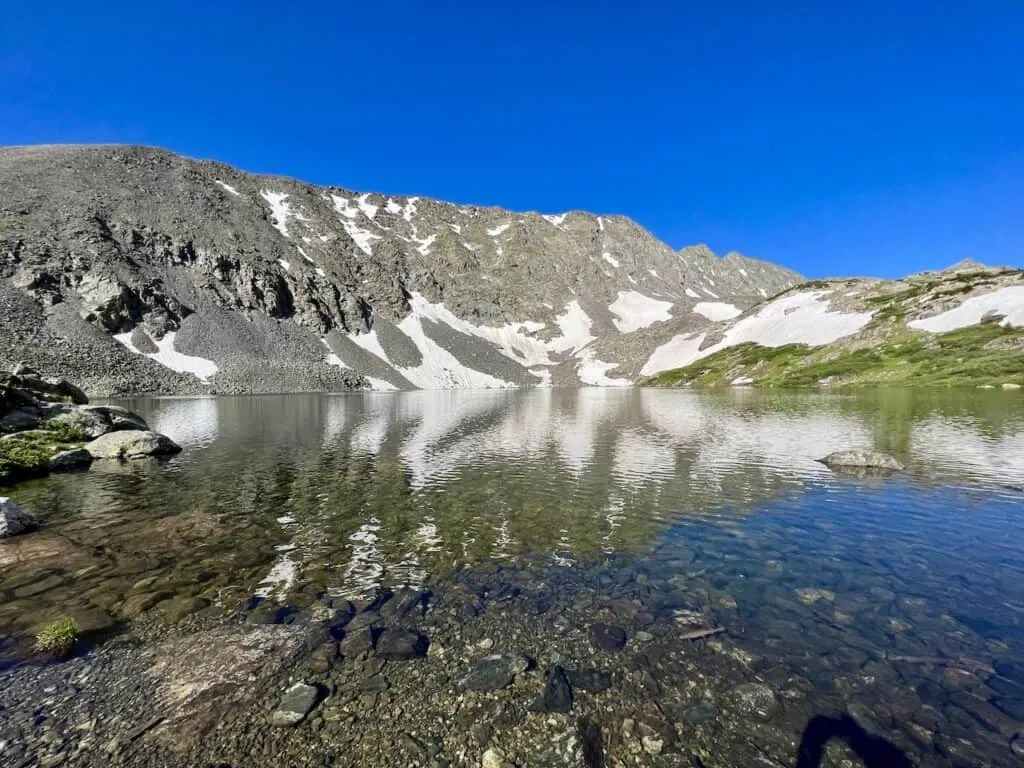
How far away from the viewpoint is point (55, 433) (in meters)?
38.6

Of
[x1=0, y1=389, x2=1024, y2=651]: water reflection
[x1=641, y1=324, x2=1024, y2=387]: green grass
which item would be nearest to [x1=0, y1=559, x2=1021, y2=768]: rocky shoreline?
[x1=0, y1=389, x2=1024, y2=651]: water reflection

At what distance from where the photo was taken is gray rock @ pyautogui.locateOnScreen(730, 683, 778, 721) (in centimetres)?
914

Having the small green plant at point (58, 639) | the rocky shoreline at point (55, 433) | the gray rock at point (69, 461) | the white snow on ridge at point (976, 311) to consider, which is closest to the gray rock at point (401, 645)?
the small green plant at point (58, 639)

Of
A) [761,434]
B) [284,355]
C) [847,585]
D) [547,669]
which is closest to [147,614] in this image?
[547,669]

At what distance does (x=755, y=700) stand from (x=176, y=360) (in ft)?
555

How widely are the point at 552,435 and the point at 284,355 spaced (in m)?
141

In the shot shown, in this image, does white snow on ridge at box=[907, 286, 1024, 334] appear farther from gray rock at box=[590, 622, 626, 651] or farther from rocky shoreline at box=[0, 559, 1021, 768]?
gray rock at box=[590, 622, 626, 651]

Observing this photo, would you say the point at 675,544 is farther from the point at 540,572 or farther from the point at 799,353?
the point at 799,353

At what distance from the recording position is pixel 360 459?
38000mm

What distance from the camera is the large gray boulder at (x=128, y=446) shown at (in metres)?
38.2

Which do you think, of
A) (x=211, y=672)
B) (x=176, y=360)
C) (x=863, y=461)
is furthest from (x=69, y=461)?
(x=176, y=360)

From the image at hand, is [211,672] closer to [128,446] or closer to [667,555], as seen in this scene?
[667,555]

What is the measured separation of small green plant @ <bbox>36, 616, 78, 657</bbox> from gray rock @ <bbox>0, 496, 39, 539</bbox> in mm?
10993

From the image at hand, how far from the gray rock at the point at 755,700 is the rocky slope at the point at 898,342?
128443 mm
